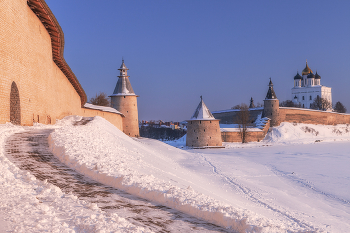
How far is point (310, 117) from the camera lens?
44.9 m

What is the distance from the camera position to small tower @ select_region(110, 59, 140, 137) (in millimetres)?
28562

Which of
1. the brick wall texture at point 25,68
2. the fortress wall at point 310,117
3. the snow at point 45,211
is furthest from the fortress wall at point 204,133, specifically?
the snow at point 45,211

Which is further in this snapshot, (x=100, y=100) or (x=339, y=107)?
(x=339, y=107)

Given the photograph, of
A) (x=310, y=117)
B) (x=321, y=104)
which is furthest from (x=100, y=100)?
(x=321, y=104)

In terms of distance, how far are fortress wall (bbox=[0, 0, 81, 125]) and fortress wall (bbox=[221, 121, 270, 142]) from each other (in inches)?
929

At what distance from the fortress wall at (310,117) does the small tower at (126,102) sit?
70.9ft

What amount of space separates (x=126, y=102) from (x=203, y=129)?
25.1ft

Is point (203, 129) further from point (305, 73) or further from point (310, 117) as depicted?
point (305, 73)

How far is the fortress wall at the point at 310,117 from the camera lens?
42062mm

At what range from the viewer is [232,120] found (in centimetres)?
4412

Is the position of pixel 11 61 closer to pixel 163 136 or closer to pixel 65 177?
pixel 65 177

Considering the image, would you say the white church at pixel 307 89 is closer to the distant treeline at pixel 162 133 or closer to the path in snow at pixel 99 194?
the distant treeline at pixel 162 133

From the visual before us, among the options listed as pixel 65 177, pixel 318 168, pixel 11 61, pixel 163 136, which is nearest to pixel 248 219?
pixel 65 177

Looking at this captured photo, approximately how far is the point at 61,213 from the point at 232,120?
41.8m
